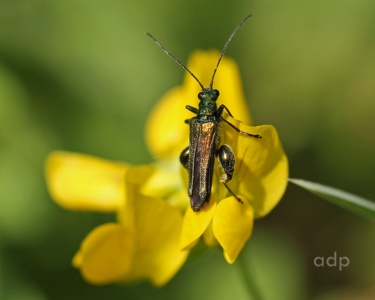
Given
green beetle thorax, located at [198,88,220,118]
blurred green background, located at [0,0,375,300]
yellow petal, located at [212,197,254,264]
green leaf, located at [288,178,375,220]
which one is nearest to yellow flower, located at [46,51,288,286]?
yellow petal, located at [212,197,254,264]

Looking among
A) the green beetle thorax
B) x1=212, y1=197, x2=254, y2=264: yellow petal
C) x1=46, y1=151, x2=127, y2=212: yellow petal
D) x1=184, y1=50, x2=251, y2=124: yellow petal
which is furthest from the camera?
x1=46, y1=151, x2=127, y2=212: yellow petal

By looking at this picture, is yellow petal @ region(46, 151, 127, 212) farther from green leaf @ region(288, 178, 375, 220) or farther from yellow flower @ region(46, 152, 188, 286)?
green leaf @ region(288, 178, 375, 220)

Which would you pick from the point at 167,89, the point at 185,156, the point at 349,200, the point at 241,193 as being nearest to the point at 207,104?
the point at 185,156

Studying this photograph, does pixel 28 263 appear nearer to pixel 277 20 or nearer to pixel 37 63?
pixel 37 63

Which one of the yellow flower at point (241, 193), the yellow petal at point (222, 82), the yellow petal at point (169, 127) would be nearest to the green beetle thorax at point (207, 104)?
the yellow flower at point (241, 193)

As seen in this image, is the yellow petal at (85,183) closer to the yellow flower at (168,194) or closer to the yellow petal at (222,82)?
the yellow flower at (168,194)

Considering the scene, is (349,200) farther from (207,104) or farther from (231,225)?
(207,104)
